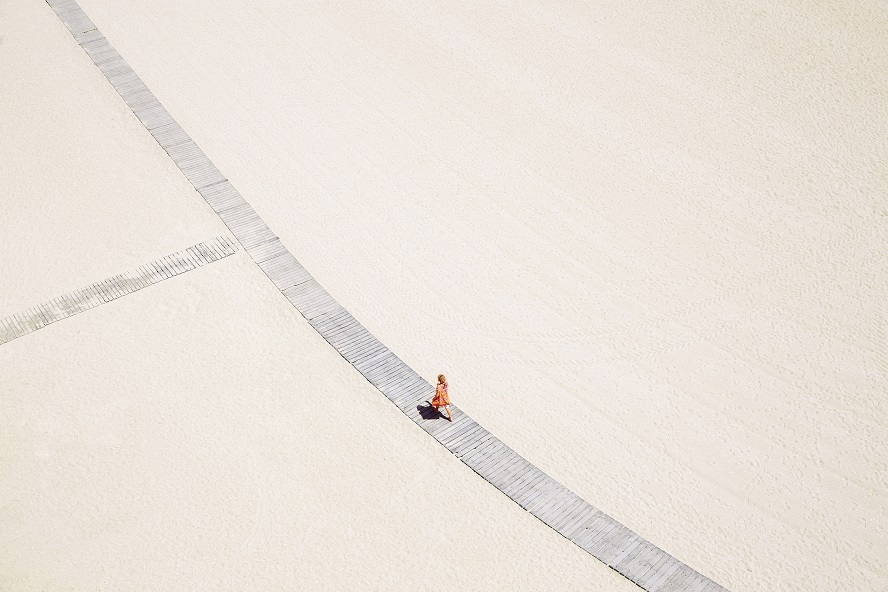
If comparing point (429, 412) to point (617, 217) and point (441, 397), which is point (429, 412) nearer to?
point (441, 397)

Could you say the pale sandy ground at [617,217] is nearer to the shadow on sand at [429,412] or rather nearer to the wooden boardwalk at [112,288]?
the shadow on sand at [429,412]

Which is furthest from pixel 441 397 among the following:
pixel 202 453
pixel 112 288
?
pixel 112 288

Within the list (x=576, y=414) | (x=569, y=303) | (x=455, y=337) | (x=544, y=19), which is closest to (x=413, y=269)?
(x=455, y=337)

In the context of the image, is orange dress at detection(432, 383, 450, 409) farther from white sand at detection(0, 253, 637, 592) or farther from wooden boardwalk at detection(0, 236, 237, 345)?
Answer: wooden boardwalk at detection(0, 236, 237, 345)

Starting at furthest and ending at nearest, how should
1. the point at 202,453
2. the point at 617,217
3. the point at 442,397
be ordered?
the point at 617,217 → the point at 442,397 → the point at 202,453

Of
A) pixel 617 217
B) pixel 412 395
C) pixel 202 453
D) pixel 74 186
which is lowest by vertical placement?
pixel 202 453

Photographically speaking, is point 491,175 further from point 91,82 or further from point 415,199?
point 91,82

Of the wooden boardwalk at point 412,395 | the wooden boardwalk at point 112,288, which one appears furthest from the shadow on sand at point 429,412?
the wooden boardwalk at point 112,288
